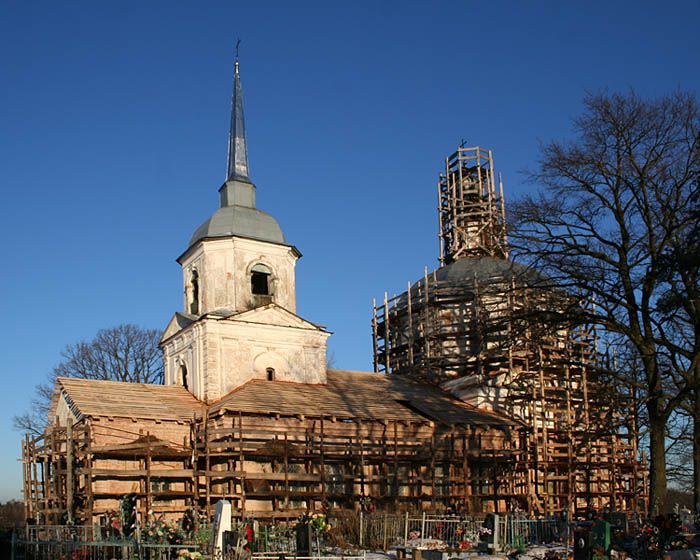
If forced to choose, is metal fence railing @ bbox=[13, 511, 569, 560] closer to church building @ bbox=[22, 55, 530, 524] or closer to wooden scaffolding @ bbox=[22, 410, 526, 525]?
wooden scaffolding @ bbox=[22, 410, 526, 525]

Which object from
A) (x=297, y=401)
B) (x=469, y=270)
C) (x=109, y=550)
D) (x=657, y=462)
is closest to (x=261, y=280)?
(x=297, y=401)

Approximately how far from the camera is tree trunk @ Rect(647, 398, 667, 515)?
65.6 feet

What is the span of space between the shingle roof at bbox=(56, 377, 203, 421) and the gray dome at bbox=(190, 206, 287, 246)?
629 cm

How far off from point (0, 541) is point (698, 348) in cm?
A: 2057

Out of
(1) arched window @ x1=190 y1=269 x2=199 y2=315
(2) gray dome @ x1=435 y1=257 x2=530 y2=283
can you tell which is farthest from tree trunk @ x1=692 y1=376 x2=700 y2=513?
(1) arched window @ x1=190 y1=269 x2=199 y2=315

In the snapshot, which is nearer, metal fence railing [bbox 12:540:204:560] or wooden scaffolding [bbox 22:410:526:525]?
metal fence railing [bbox 12:540:204:560]

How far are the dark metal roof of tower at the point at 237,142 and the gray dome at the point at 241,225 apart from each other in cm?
181

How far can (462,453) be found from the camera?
102ft

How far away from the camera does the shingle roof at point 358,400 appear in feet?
95.4

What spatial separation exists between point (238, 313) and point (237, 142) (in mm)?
8396

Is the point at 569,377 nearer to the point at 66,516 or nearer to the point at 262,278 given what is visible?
the point at 262,278

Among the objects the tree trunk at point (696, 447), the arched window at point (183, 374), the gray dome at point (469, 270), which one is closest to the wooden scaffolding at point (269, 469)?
the arched window at point (183, 374)

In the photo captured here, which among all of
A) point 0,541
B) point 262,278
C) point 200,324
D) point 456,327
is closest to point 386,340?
point 456,327

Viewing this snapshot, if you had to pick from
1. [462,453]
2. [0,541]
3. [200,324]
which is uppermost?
[200,324]
